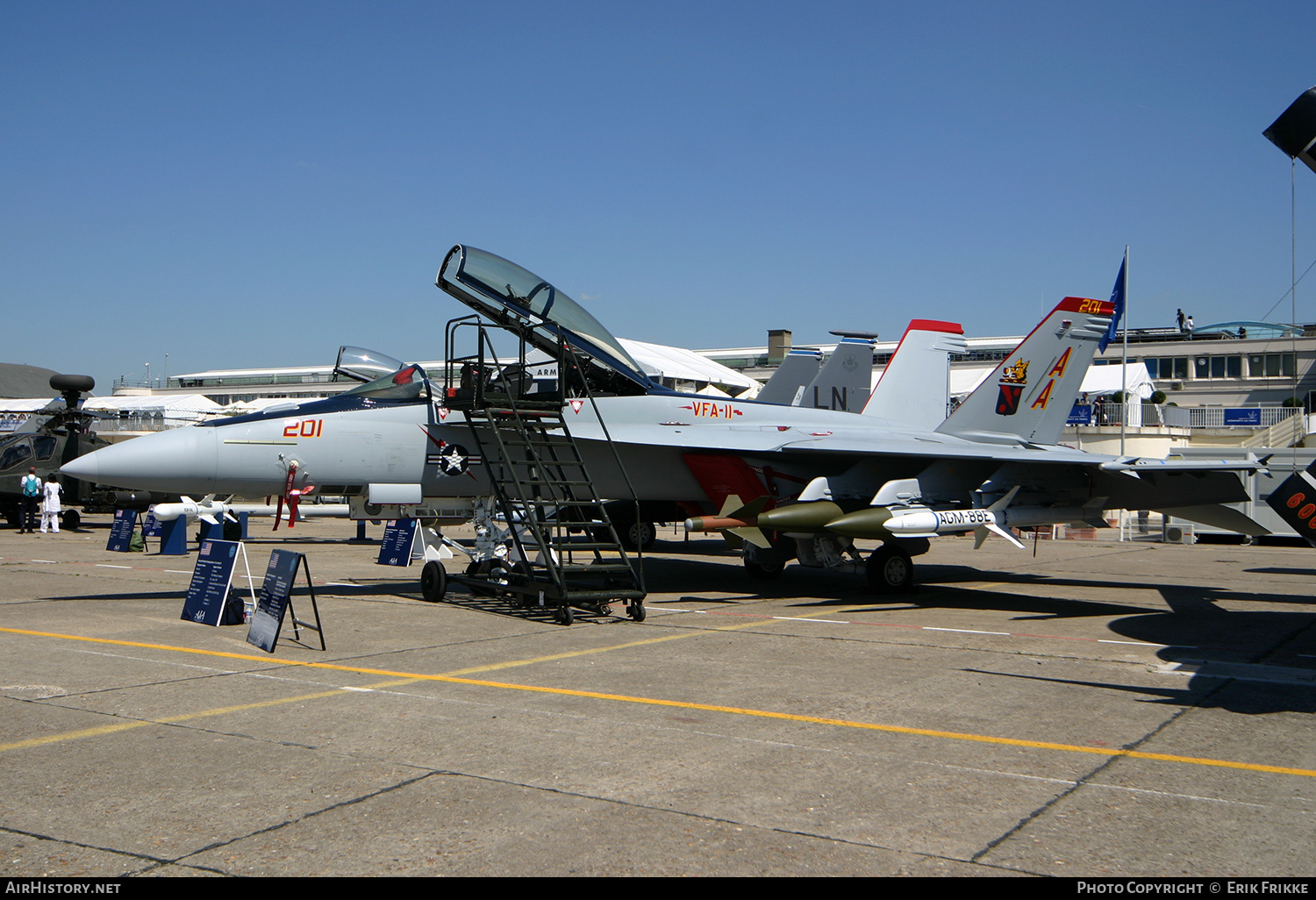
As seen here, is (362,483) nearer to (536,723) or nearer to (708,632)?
(708,632)

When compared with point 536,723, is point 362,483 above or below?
above

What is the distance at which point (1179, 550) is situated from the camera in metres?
22.8

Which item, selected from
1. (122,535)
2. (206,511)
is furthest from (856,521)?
(122,535)

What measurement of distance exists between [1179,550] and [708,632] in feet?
59.2

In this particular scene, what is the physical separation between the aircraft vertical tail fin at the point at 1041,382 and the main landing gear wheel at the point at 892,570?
97.5 inches

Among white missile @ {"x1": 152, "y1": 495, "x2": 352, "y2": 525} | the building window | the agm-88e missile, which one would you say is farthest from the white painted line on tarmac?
the building window

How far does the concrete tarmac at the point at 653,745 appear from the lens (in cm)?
364

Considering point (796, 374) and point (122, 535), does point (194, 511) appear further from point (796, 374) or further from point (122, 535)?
point (796, 374)

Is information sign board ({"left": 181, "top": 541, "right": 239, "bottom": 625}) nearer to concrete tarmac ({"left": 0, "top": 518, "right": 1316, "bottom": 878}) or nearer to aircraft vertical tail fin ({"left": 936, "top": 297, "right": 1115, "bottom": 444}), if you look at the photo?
concrete tarmac ({"left": 0, "top": 518, "right": 1316, "bottom": 878})

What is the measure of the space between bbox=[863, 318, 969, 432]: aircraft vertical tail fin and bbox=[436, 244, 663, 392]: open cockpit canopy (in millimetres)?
6809

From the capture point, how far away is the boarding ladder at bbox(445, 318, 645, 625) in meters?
9.74

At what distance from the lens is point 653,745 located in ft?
17.0

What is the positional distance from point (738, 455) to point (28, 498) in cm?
2049

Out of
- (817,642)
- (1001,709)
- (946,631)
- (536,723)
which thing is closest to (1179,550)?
(946,631)
